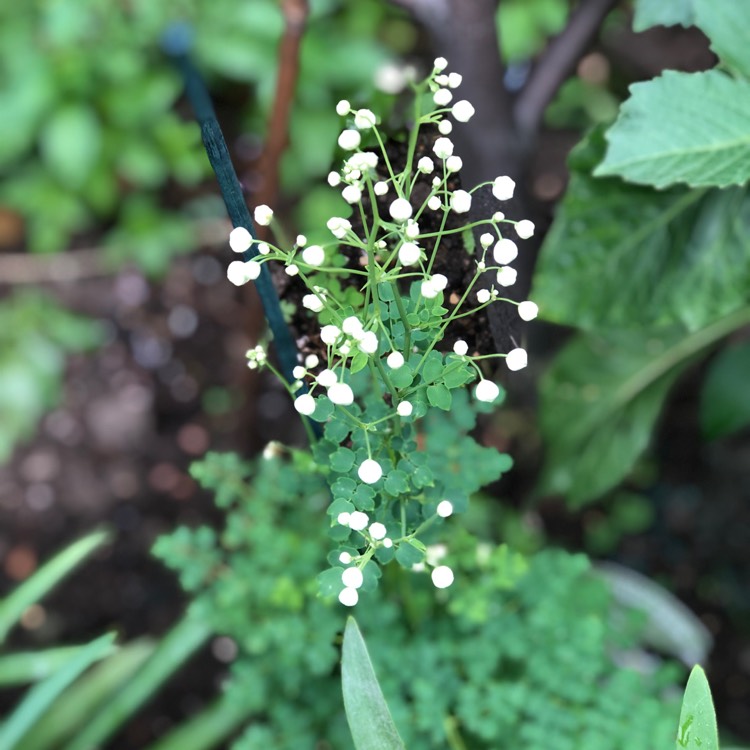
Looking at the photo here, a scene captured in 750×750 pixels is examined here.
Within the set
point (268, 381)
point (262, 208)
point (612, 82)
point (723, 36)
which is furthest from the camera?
point (612, 82)

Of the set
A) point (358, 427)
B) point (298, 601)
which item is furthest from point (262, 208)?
point (298, 601)

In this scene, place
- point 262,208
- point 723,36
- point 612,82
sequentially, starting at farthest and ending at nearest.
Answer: point 612,82
point 723,36
point 262,208

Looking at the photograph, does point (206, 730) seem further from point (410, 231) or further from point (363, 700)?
point (410, 231)

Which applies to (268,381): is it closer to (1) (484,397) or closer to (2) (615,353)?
(2) (615,353)

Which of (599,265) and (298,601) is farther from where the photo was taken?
(599,265)

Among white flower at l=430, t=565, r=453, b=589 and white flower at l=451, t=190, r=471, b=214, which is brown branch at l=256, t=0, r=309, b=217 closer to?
white flower at l=451, t=190, r=471, b=214

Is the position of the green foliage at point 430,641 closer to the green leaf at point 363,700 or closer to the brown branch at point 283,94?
the green leaf at point 363,700

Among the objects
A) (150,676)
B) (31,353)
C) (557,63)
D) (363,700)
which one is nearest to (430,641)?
(363,700)
